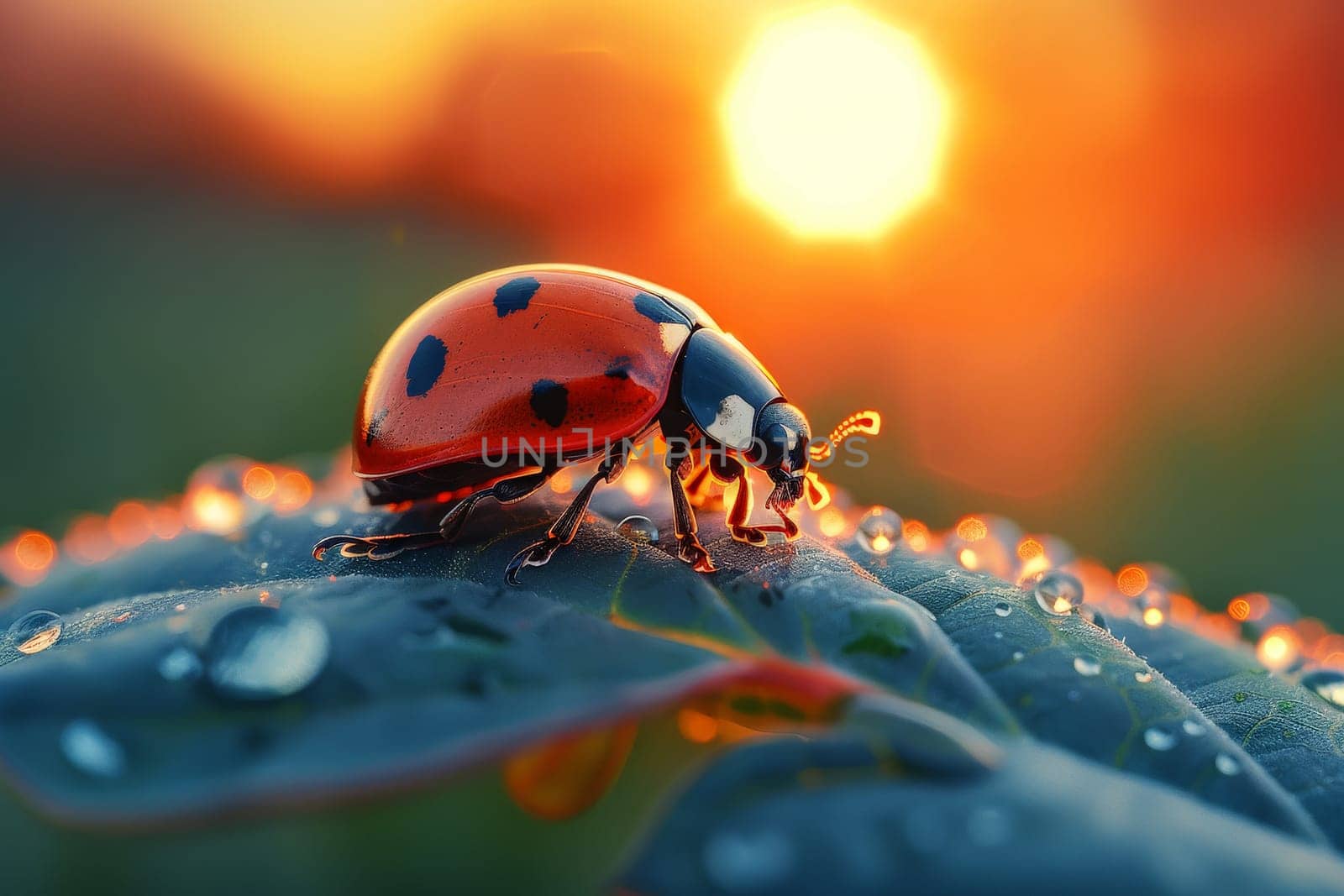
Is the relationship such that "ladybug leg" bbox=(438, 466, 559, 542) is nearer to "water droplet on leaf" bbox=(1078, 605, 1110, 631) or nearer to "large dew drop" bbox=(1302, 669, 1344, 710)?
"water droplet on leaf" bbox=(1078, 605, 1110, 631)

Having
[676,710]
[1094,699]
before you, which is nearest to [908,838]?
[676,710]

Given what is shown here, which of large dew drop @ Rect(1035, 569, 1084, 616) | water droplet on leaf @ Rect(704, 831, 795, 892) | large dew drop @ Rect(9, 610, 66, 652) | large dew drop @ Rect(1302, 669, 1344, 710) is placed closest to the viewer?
water droplet on leaf @ Rect(704, 831, 795, 892)

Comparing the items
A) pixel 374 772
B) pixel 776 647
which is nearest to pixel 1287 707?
pixel 776 647

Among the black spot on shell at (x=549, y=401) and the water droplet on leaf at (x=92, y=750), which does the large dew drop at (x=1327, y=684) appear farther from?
the water droplet on leaf at (x=92, y=750)

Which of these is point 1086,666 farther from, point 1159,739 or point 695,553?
point 695,553

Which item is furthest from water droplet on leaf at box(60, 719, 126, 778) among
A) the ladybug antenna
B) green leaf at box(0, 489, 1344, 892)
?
the ladybug antenna
